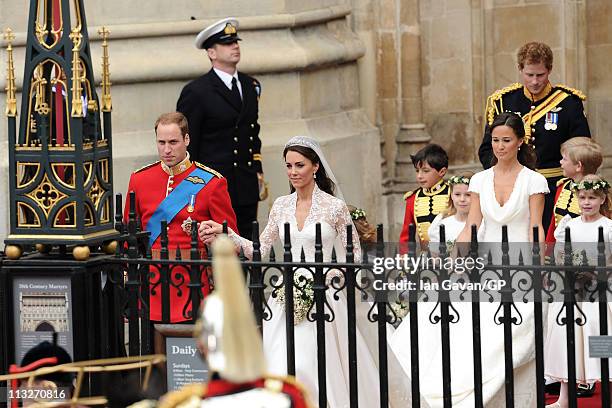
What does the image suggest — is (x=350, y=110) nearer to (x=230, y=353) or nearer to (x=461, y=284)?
(x=461, y=284)

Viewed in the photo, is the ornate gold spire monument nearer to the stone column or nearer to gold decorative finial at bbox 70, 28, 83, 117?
gold decorative finial at bbox 70, 28, 83, 117

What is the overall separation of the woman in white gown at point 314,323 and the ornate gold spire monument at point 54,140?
1.25 meters

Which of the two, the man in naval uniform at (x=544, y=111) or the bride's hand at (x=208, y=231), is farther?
the man in naval uniform at (x=544, y=111)

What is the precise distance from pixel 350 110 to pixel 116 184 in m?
2.35

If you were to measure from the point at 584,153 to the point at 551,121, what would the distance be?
104 cm

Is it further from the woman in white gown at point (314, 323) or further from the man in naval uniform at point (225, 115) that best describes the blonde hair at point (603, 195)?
the man in naval uniform at point (225, 115)

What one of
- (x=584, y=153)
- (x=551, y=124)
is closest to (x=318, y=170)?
(x=584, y=153)

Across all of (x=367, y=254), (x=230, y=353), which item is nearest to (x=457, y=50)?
(x=367, y=254)

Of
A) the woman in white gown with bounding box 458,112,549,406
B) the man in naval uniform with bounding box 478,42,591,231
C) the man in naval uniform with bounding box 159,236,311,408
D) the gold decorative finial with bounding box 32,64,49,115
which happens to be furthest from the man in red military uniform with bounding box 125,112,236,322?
the man in naval uniform with bounding box 159,236,311,408

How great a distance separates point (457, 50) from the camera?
14055 mm

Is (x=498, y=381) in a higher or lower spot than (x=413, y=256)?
lower

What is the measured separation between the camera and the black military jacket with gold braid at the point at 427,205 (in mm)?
10414

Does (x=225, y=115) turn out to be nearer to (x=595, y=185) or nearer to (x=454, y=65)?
(x=595, y=185)

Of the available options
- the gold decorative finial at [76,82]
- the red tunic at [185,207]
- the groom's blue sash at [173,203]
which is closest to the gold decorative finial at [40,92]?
the gold decorative finial at [76,82]
